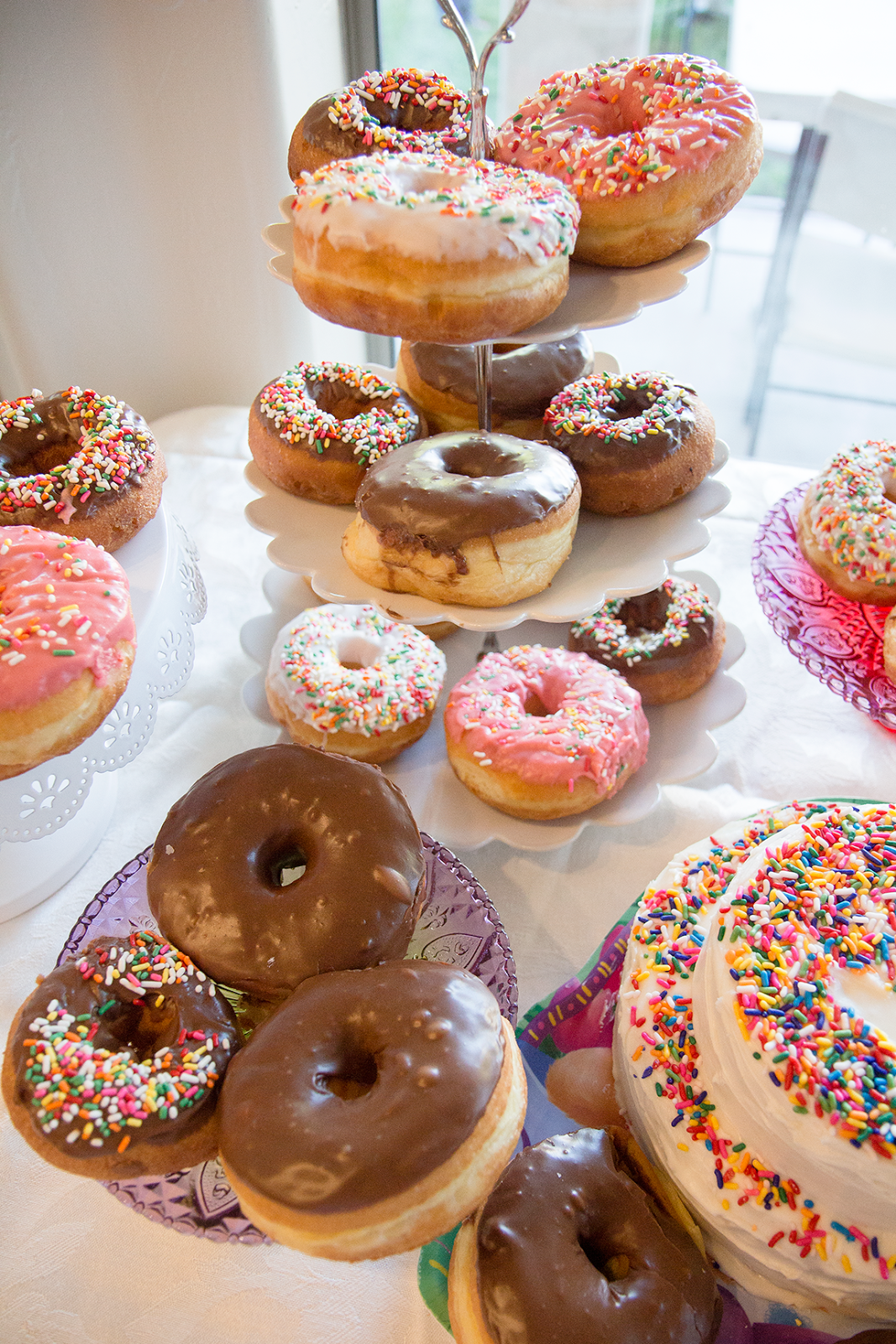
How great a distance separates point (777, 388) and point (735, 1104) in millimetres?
3348

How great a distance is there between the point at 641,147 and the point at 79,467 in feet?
3.16

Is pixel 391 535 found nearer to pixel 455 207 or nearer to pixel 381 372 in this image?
pixel 455 207

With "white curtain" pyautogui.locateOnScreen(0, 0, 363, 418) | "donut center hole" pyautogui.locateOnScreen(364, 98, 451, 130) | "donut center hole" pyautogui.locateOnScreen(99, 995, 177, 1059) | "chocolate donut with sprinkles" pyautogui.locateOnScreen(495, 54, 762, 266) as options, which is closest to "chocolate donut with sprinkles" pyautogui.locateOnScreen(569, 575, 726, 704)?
"chocolate donut with sprinkles" pyautogui.locateOnScreen(495, 54, 762, 266)

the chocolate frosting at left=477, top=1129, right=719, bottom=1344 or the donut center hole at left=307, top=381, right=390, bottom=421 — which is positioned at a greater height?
the donut center hole at left=307, top=381, right=390, bottom=421

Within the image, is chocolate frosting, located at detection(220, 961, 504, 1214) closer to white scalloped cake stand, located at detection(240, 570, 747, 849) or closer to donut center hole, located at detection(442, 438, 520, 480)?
white scalloped cake stand, located at detection(240, 570, 747, 849)

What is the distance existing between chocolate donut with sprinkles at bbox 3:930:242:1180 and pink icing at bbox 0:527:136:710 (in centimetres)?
34

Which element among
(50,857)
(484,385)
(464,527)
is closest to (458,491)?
(464,527)

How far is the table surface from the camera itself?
45.9 inches

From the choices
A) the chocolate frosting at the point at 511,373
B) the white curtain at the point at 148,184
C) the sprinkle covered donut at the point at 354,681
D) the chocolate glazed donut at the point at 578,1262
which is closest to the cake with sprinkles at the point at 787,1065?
the chocolate glazed donut at the point at 578,1262

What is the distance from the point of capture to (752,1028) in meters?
0.92

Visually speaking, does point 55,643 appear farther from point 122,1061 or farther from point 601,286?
point 601,286

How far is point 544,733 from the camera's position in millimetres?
1511

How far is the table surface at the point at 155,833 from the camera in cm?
117

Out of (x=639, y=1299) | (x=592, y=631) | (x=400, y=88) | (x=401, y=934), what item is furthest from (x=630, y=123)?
(x=639, y=1299)
